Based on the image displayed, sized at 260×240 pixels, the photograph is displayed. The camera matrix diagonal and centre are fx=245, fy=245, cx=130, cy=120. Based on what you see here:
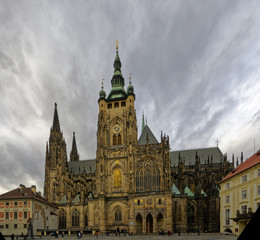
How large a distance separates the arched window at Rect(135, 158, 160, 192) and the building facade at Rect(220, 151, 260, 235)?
18980 mm

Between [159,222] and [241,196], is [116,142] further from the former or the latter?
[241,196]

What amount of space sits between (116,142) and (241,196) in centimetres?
3667

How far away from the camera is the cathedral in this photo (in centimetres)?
5628

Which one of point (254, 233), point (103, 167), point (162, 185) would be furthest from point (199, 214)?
point (254, 233)

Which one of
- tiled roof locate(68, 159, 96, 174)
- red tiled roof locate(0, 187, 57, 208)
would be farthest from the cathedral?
red tiled roof locate(0, 187, 57, 208)

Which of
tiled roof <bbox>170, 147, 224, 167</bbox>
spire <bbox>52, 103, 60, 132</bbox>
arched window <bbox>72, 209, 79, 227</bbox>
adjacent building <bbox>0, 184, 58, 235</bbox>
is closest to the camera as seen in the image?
adjacent building <bbox>0, 184, 58, 235</bbox>

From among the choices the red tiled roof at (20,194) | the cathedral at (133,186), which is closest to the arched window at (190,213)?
the cathedral at (133,186)

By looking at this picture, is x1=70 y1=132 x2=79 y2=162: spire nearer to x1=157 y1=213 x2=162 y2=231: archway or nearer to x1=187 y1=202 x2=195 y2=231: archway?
x1=157 y1=213 x2=162 y2=231: archway

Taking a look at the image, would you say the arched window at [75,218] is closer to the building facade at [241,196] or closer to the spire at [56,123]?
the spire at [56,123]

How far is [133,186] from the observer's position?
58.8 meters

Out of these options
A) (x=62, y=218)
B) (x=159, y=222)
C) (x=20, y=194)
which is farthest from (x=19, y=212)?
(x=159, y=222)

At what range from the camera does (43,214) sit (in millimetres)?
58438

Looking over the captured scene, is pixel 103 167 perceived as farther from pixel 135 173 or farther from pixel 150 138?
pixel 150 138

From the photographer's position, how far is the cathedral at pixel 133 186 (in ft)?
185
